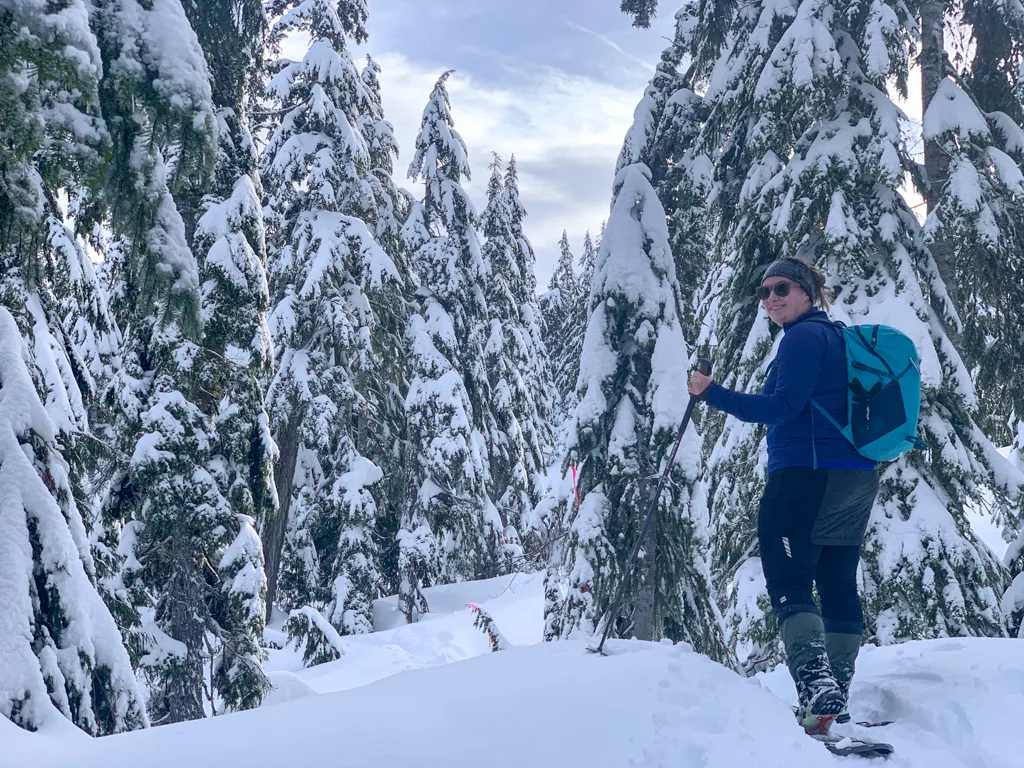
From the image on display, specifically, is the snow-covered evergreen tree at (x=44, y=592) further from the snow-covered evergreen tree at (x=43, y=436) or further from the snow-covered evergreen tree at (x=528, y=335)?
the snow-covered evergreen tree at (x=528, y=335)

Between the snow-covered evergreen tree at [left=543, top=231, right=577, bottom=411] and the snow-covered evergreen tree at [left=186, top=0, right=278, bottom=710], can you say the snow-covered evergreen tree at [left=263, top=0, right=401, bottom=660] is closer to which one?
the snow-covered evergreen tree at [left=186, top=0, right=278, bottom=710]

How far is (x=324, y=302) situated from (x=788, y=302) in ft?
47.0

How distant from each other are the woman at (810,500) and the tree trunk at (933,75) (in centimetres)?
562

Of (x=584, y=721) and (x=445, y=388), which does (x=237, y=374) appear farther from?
(x=445, y=388)

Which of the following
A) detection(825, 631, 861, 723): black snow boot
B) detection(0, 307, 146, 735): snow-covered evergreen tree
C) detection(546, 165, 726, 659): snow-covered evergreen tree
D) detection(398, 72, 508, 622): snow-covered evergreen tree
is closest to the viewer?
detection(0, 307, 146, 735): snow-covered evergreen tree

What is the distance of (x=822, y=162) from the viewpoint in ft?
26.5

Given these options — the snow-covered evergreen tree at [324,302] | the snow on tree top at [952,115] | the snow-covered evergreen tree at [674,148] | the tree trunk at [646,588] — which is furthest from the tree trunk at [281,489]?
the snow on tree top at [952,115]

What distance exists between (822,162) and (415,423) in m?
15.5

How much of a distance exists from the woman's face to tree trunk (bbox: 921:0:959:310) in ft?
17.4

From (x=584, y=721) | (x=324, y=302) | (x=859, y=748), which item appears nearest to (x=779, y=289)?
(x=859, y=748)

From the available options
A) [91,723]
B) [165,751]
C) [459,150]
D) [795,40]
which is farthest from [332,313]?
[165,751]

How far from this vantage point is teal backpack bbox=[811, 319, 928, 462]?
3.85 meters

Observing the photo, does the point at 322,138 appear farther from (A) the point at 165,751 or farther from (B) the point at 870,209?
(A) the point at 165,751

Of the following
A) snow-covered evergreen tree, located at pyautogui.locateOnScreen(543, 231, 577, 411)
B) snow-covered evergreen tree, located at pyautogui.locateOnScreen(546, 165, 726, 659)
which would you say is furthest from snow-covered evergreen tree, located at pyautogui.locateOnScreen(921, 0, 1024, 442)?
snow-covered evergreen tree, located at pyautogui.locateOnScreen(543, 231, 577, 411)
